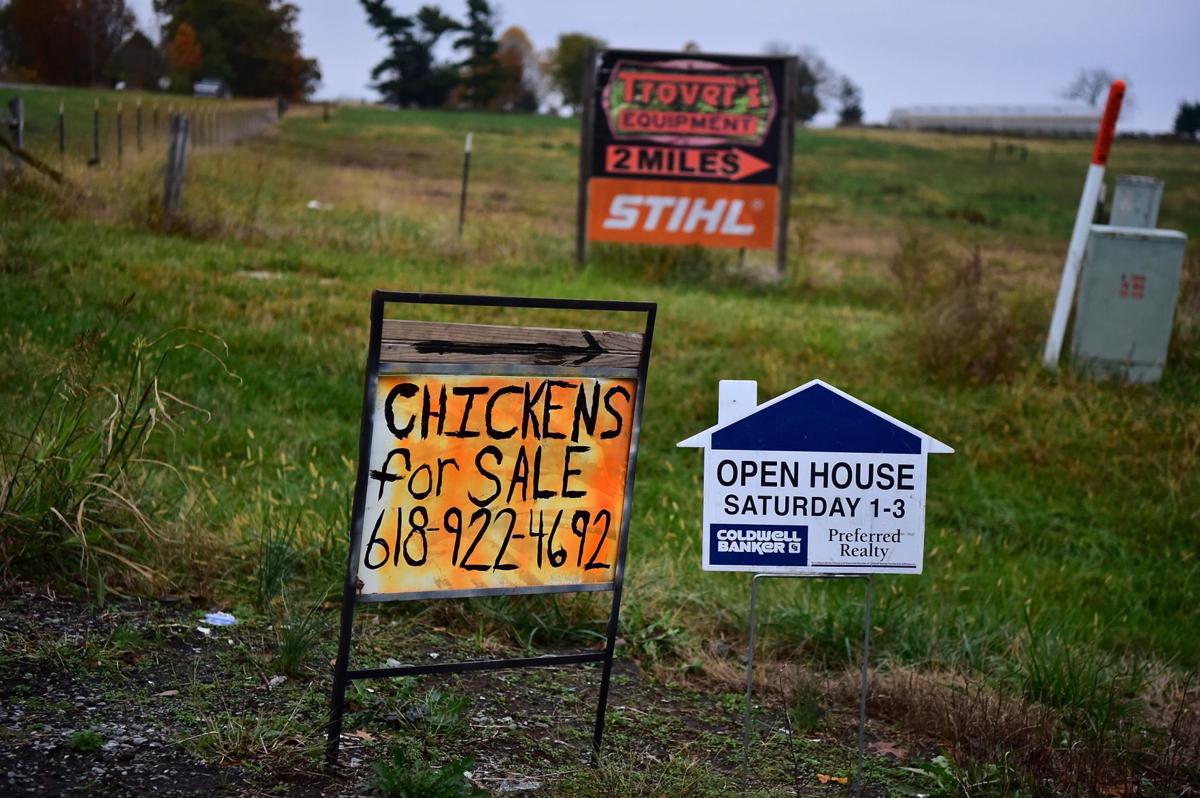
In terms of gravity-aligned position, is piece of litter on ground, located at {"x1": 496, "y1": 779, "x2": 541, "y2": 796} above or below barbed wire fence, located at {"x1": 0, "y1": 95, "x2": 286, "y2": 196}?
below

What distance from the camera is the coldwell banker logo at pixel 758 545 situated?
11.5 ft

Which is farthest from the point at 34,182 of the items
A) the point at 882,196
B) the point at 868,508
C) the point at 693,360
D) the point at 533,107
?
the point at 533,107

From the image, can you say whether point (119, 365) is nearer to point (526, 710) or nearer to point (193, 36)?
point (526, 710)

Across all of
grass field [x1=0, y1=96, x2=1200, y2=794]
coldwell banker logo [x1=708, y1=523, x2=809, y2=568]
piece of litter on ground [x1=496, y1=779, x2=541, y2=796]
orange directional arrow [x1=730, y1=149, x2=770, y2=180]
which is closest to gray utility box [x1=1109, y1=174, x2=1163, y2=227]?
grass field [x1=0, y1=96, x2=1200, y2=794]

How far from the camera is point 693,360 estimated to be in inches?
380

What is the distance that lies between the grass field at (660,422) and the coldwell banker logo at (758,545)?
2.17 feet

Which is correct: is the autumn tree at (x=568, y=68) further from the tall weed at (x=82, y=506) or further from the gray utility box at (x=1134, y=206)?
the tall weed at (x=82, y=506)

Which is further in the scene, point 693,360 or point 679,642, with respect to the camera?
point 693,360

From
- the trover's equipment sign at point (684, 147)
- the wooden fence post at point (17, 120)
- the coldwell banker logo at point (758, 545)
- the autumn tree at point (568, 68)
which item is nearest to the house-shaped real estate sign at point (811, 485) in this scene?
the coldwell banker logo at point (758, 545)

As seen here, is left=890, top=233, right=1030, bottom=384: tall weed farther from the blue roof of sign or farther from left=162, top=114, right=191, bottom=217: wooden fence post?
left=162, top=114, right=191, bottom=217: wooden fence post

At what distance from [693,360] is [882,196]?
28.3 metres

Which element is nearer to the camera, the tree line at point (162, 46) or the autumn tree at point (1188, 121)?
the tree line at point (162, 46)

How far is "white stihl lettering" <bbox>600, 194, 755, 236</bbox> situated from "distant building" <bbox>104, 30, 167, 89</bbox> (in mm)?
7798

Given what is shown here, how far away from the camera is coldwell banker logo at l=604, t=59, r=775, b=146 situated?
14258 mm
